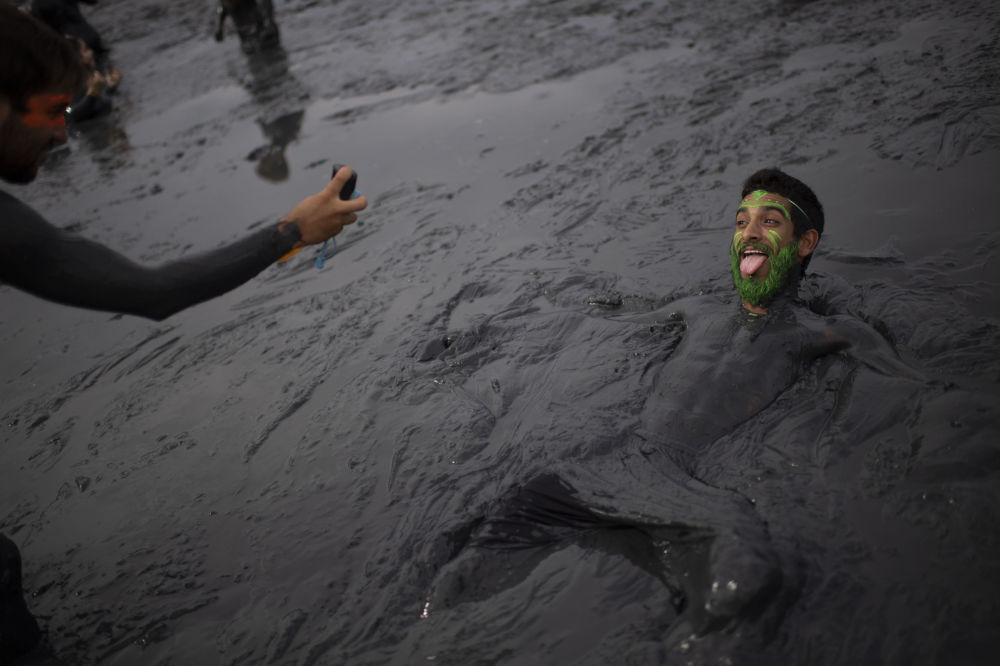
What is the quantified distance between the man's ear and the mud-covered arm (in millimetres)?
479

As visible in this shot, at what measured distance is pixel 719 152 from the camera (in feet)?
20.6

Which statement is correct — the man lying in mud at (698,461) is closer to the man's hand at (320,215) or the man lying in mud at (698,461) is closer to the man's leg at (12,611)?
the man's hand at (320,215)

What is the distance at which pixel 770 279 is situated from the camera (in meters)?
4.04

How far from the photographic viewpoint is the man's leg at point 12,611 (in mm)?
2934

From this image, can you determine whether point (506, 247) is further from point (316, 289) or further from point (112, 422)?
point (112, 422)

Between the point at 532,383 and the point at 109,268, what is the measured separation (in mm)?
2306

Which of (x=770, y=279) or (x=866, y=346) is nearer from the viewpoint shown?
(x=866, y=346)

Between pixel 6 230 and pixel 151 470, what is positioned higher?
pixel 6 230

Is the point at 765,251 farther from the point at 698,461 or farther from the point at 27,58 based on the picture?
the point at 27,58

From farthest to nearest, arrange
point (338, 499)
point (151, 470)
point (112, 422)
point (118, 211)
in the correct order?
point (118, 211)
point (112, 422)
point (151, 470)
point (338, 499)

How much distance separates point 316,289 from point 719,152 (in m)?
3.46

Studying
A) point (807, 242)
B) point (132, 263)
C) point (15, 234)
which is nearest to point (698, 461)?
point (807, 242)

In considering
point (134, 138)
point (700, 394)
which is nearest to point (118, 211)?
point (134, 138)

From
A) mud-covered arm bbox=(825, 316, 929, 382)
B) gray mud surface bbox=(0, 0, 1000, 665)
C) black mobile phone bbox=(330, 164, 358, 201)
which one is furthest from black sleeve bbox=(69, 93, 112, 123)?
mud-covered arm bbox=(825, 316, 929, 382)
